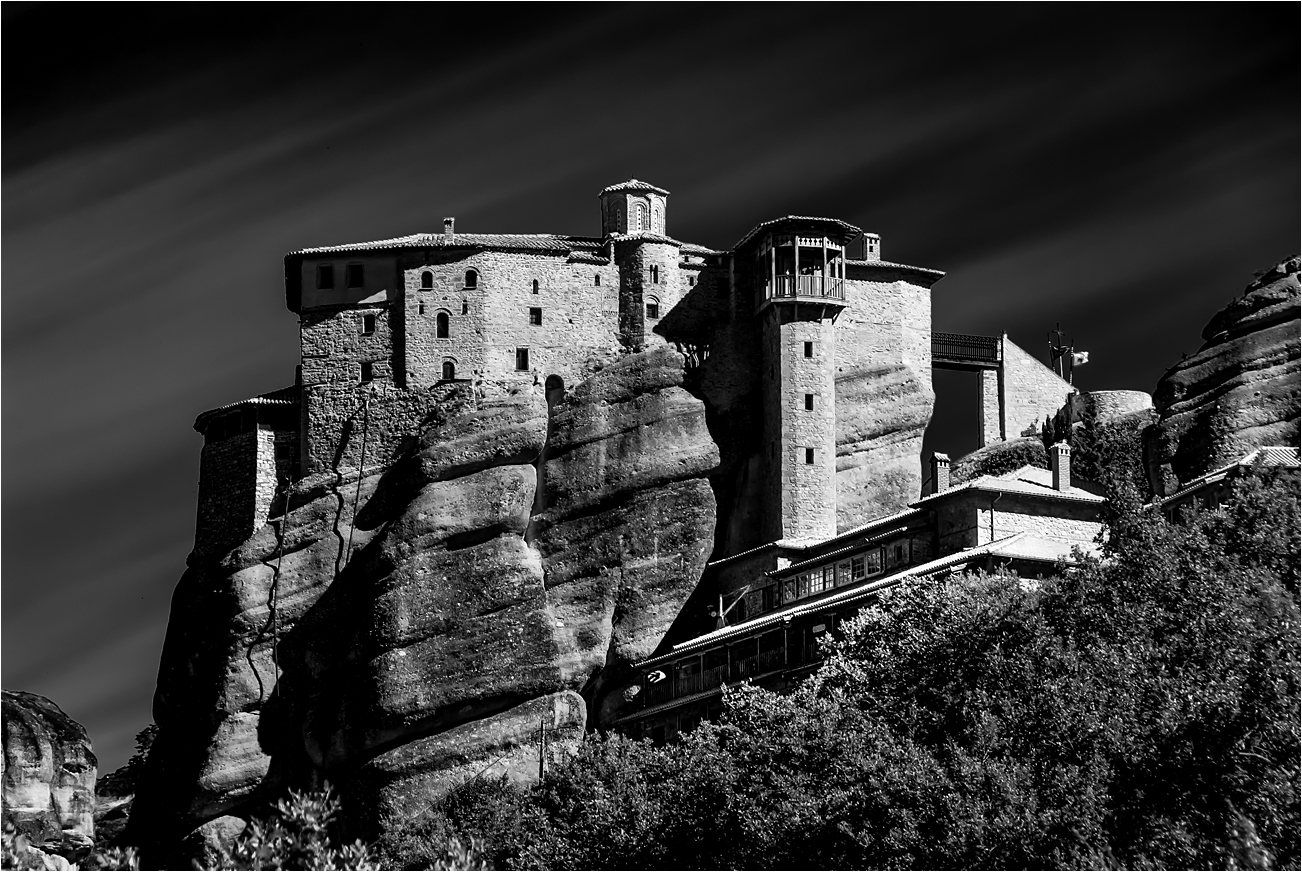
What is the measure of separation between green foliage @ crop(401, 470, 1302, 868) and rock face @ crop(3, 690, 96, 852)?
1086cm

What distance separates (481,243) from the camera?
3760 inches

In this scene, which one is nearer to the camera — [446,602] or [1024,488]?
[1024,488]

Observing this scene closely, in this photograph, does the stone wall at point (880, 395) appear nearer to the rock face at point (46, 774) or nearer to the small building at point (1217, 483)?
the small building at point (1217, 483)

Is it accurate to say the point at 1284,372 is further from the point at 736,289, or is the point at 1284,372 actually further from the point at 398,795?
the point at 398,795

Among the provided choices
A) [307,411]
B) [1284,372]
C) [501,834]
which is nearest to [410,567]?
[307,411]

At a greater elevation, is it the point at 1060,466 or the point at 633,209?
the point at 633,209

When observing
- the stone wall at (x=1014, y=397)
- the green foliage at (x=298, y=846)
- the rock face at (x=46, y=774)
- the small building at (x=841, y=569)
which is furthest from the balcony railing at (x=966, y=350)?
the green foliage at (x=298, y=846)

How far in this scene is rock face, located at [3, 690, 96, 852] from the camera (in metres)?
64.4

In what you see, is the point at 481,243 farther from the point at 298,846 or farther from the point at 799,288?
the point at 298,846

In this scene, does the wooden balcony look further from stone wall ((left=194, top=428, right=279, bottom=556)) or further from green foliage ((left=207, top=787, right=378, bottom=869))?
green foliage ((left=207, top=787, right=378, bottom=869))

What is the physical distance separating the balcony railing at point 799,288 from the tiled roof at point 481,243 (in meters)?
7.39

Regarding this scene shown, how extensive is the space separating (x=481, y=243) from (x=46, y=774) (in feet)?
115

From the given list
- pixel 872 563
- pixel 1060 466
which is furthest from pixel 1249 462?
pixel 872 563

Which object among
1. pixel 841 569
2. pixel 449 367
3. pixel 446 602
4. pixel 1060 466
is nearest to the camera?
pixel 1060 466
